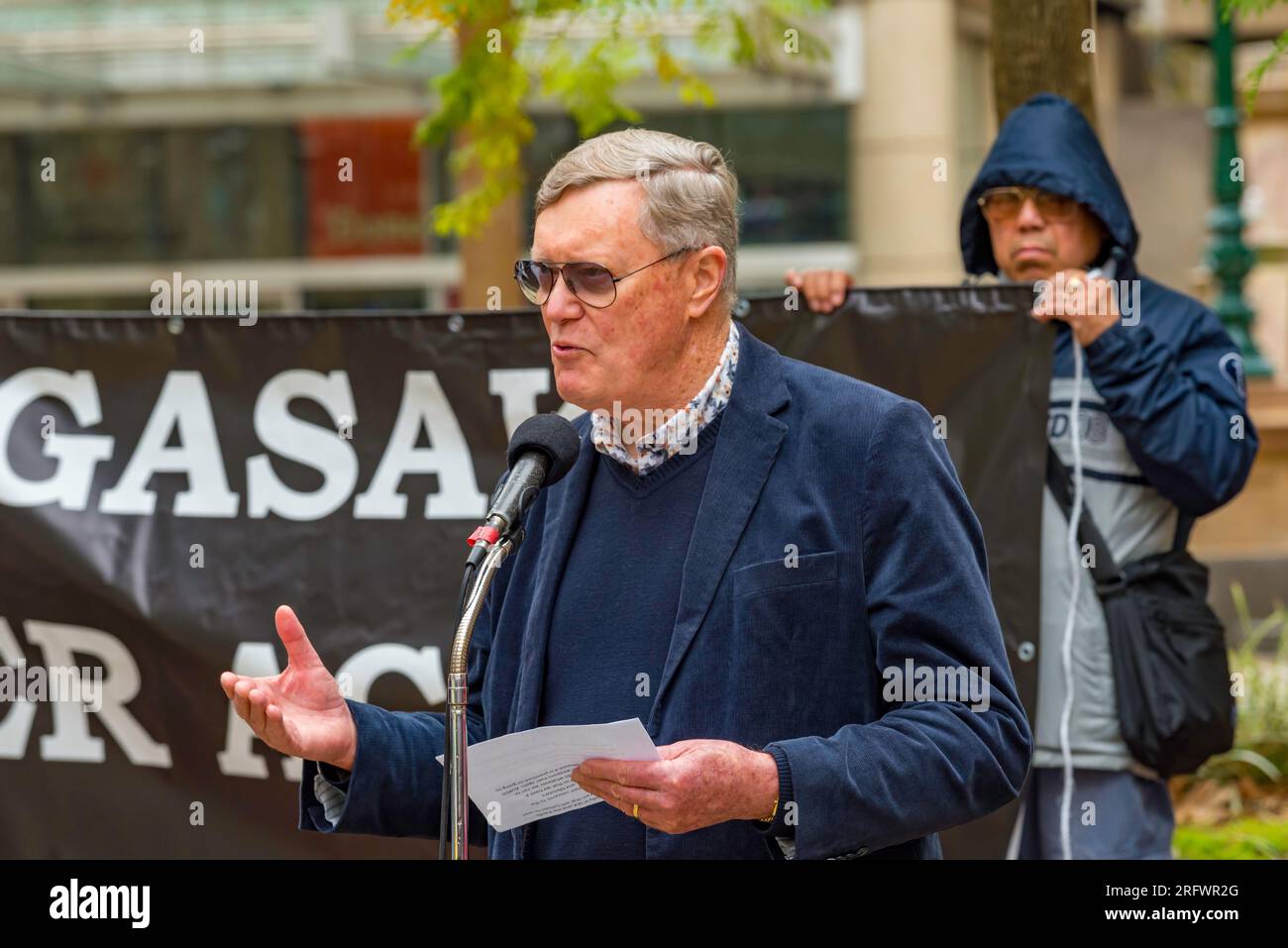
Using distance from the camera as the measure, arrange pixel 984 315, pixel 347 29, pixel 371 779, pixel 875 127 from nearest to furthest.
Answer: pixel 371 779, pixel 984 315, pixel 347 29, pixel 875 127

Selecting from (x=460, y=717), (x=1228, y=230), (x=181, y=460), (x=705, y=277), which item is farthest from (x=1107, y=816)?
(x=1228, y=230)

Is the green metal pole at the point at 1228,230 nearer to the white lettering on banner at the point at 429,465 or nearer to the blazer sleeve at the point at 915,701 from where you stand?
the white lettering on banner at the point at 429,465

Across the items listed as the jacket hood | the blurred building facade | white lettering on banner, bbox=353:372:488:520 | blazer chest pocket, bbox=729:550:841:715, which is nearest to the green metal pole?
the blurred building facade

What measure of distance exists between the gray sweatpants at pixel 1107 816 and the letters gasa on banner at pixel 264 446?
1.75 meters

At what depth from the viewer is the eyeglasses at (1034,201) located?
4516 millimetres

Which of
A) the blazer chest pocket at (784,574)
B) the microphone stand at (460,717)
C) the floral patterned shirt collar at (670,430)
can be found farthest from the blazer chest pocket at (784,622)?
the microphone stand at (460,717)

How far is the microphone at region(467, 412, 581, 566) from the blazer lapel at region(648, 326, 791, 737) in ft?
0.82

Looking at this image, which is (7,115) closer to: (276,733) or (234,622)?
(234,622)

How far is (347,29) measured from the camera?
15.4 metres

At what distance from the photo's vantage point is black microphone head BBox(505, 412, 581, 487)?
2727 millimetres

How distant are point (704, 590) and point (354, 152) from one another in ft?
51.3

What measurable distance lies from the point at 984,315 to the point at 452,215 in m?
3.07
